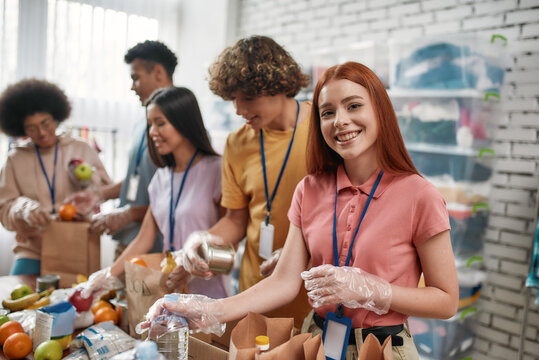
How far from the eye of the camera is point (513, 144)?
10.4 ft

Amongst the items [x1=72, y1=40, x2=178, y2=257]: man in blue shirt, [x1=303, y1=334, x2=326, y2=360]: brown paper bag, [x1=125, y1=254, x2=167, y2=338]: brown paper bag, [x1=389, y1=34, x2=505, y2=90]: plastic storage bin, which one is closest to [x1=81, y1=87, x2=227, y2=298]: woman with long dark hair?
[x1=72, y1=40, x2=178, y2=257]: man in blue shirt

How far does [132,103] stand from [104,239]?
1.71 meters

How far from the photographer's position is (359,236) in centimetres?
121

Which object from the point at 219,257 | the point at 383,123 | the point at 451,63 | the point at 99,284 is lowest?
the point at 99,284

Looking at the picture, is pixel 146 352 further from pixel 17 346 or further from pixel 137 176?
pixel 137 176

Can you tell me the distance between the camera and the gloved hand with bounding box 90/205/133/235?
229 centimetres

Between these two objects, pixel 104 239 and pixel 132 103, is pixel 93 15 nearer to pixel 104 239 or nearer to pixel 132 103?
pixel 132 103

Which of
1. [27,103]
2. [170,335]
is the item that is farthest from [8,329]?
[27,103]

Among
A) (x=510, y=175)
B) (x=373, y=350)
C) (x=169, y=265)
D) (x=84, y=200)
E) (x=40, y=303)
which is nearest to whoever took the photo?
(x=373, y=350)

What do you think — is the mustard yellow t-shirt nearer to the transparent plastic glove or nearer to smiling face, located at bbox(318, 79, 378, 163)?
the transparent plastic glove

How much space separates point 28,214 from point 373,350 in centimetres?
219

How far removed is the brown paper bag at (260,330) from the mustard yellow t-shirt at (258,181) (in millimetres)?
627

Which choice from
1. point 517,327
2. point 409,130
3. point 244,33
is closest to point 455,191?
point 409,130

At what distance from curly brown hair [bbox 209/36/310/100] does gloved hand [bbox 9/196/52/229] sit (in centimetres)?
135
